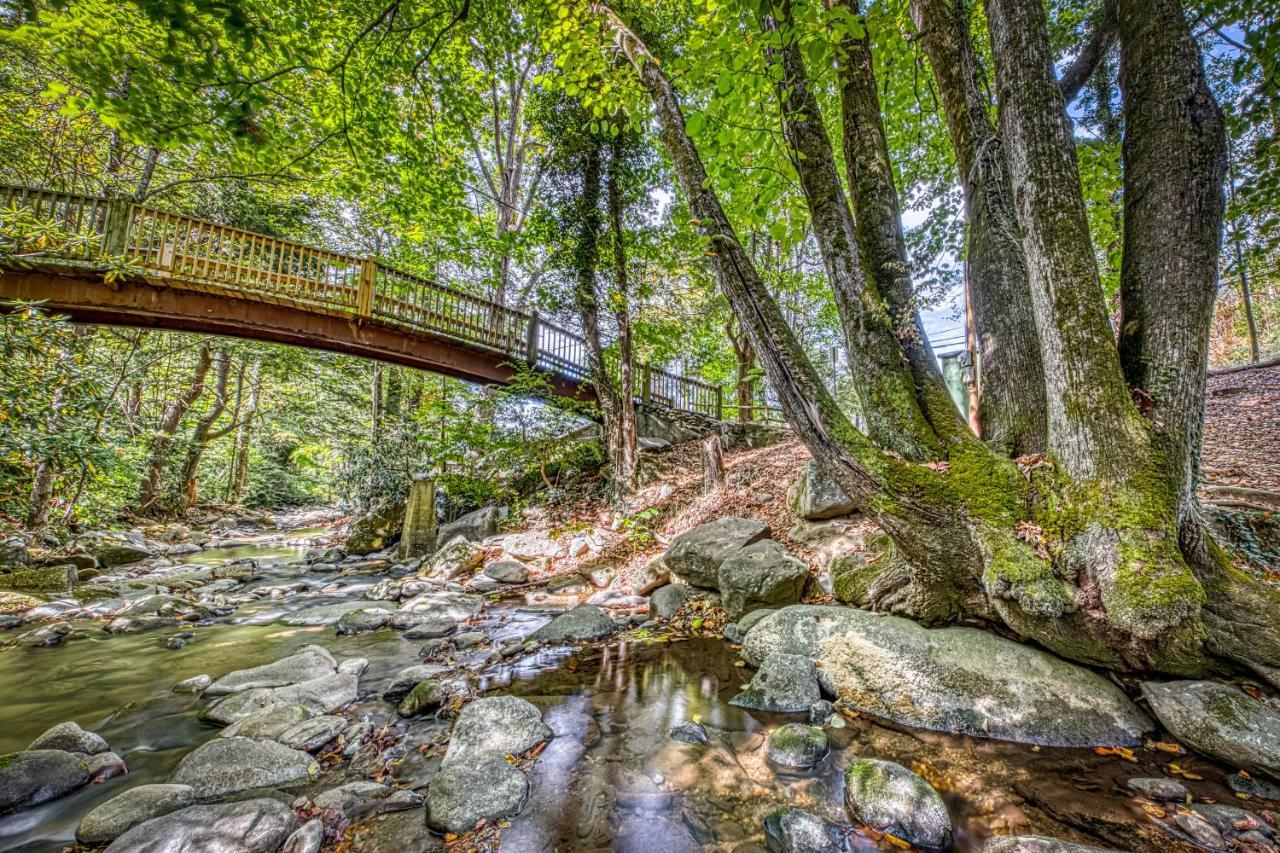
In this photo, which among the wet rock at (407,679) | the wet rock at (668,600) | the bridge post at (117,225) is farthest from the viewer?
the bridge post at (117,225)

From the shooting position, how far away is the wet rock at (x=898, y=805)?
1.79m

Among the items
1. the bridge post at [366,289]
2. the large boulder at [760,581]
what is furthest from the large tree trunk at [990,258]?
the bridge post at [366,289]

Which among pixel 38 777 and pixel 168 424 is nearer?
pixel 38 777

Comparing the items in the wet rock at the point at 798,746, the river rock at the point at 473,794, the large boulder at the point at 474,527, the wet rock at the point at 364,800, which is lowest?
the wet rock at the point at 364,800

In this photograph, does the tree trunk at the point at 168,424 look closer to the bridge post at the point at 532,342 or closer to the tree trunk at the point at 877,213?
the bridge post at the point at 532,342

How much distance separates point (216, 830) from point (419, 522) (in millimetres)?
7178

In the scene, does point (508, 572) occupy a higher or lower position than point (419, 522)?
lower

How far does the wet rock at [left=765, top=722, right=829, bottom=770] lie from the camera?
2.27 m

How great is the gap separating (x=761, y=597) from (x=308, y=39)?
8.09 meters

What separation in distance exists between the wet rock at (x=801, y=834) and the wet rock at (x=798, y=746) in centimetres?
41

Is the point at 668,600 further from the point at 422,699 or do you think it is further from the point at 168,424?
the point at 168,424

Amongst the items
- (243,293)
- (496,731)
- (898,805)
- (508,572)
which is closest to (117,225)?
(243,293)

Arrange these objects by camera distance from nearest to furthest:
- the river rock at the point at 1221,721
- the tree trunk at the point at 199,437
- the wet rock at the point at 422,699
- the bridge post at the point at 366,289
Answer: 1. the river rock at the point at 1221,721
2. the wet rock at the point at 422,699
3. the bridge post at the point at 366,289
4. the tree trunk at the point at 199,437

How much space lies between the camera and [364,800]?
2.10m
